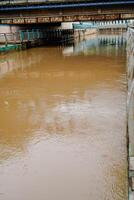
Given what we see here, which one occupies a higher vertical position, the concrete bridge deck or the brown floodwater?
the concrete bridge deck

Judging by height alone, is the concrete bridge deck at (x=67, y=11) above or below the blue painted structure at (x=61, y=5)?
below

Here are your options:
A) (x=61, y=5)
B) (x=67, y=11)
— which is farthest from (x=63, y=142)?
(x=67, y=11)

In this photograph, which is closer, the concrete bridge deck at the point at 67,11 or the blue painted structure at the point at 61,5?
the blue painted structure at the point at 61,5

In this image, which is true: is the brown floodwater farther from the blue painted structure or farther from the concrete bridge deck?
the concrete bridge deck

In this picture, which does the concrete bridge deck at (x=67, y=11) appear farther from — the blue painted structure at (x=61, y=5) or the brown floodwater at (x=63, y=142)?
the brown floodwater at (x=63, y=142)

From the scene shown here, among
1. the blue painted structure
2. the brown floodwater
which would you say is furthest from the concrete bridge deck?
the brown floodwater

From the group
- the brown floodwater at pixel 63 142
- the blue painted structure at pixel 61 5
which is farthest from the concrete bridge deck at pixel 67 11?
the brown floodwater at pixel 63 142

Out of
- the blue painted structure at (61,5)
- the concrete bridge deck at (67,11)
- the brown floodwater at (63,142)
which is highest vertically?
the blue painted structure at (61,5)

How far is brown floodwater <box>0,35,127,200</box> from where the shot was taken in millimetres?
3949

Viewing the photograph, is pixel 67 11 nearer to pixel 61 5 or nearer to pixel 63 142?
pixel 61 5

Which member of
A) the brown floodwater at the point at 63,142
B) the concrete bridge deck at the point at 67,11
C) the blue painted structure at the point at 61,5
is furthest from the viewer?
the concrete bridge deck at the point at 67,11

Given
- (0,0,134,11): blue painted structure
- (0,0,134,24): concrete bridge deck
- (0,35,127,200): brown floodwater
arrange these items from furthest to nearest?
1. (0,0,134,24): concrete bridge deck
2. (0,0,134,11): blue painted structure
3. (0,35,127,200): brown floodwater

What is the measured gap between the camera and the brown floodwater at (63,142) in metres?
3.95

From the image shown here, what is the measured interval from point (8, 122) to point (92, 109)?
1.93 metres
